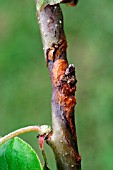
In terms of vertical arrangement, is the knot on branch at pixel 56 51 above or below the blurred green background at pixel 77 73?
below

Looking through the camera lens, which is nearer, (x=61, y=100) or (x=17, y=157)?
(x=61, y=100)

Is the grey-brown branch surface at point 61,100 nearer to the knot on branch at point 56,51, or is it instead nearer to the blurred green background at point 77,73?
the knot on branch at point 56,51

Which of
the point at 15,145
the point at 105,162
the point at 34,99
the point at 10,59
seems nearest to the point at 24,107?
the point at 34,99

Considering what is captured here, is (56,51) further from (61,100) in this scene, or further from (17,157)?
(17,157)

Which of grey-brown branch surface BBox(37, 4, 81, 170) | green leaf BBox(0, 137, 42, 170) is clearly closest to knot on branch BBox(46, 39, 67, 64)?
grey-brown branch surface BBox(37, 4, 81, 170)

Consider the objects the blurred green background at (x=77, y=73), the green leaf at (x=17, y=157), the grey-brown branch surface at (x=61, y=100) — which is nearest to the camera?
the grey-brown branch surface at (x=61, y=100)

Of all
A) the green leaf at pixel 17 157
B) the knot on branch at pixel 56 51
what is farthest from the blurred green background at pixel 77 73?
the knot on branch at pixel 56 51

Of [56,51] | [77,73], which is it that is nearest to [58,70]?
[56,51]
